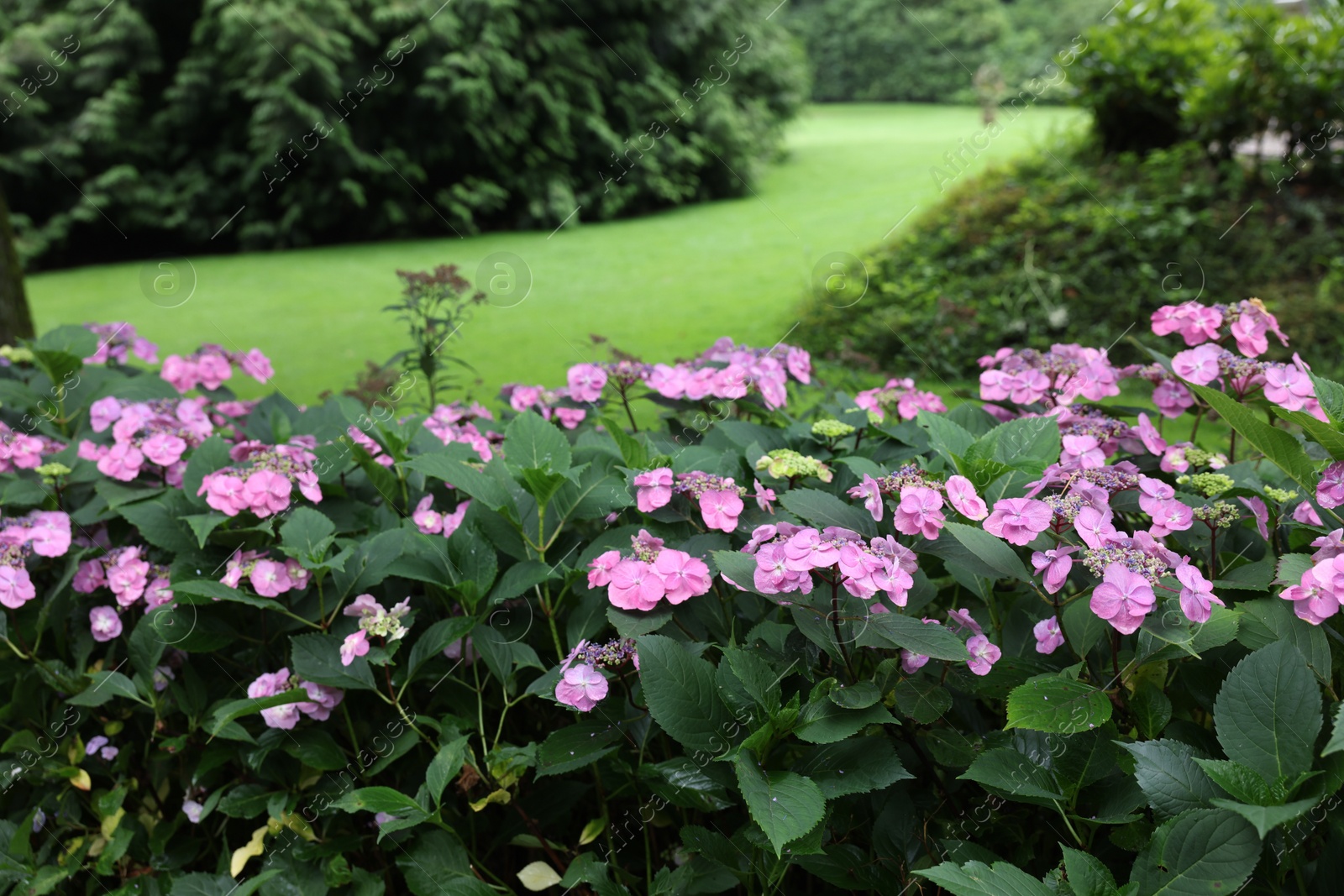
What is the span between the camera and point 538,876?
3.91ft

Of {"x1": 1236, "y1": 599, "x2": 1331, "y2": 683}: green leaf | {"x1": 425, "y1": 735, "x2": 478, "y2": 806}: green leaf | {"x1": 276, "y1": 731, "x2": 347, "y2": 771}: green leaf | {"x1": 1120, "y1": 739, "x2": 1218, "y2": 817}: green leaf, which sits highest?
{"x1": 1236, "y1": 599, "x2": 1331, "y2": 683}: green leaf

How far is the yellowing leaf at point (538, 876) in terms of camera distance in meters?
→ 1.19

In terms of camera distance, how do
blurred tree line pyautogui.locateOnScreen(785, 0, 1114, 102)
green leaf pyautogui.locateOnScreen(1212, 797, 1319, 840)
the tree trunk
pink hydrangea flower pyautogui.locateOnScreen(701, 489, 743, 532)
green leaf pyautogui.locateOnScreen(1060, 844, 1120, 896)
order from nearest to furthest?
green leaf pyautogui.locateOnScreen(1212, 797, 1319, 840), green leaf pyautogui.locateOnScreen(1060, 844, 1120, 896), pink hydrangea flower pyautogui.locateOnScreen(701, 489, 743, 532), the tree trunk, blurred tree line pyautogui.locateOnScreen(785, 0, 1114, 102)

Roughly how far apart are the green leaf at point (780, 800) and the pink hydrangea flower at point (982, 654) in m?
0.21

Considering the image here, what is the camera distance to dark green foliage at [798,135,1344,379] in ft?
15.1

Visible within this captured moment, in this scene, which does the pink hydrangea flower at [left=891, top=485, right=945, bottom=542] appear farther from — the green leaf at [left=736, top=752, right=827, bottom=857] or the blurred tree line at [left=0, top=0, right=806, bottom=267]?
the blurred tree line at [left=0, top=0, right=806, bottom=267]

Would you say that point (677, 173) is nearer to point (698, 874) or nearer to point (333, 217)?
point (333, 217)

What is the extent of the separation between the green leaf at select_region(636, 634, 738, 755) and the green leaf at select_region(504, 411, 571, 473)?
1.05 ft

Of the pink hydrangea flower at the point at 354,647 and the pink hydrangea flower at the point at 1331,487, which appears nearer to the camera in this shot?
the pink hydrangea flower at the point at 1331,487

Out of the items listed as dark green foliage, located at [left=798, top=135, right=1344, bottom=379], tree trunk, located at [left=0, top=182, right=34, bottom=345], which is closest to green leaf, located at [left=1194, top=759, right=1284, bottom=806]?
tree trunk, located at [left=0, top=182, right=34, bottom=345]

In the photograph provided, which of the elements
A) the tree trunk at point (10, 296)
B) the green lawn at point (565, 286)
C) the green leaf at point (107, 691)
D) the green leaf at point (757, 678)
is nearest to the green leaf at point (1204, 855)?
the green leaf at point (757, 678)

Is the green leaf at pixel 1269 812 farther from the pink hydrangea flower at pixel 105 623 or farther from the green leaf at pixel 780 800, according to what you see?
the pink hydrangea flower at pixel 105 623

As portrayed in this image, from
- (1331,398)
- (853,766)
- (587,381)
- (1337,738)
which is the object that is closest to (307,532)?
(587,381)

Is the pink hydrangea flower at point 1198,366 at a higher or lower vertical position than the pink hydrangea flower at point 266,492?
higher
